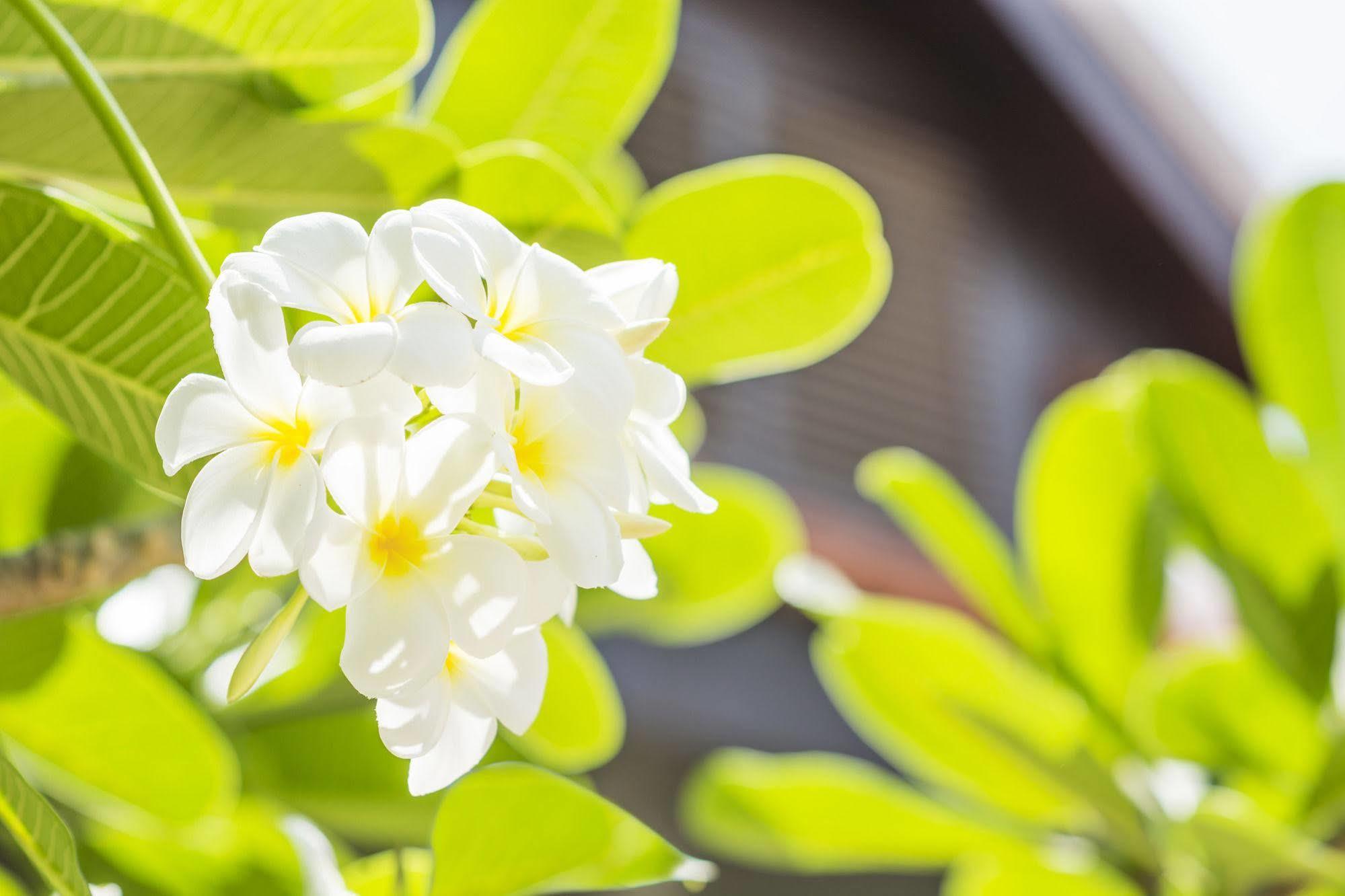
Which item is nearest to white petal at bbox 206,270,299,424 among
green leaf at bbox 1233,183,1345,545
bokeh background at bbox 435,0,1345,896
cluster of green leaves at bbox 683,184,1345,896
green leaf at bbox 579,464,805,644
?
green leaf at bbox 579,464,805,644

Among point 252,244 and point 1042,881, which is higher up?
point 252,244

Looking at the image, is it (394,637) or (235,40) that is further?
(235,40)

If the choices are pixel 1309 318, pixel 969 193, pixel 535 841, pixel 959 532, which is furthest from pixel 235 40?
pixel 969 193

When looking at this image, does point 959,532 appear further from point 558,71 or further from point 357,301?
point 357,301

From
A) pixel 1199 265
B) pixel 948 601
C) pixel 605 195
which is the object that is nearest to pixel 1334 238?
pixel 605 195

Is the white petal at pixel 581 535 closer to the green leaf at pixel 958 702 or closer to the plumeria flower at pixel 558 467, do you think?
the plumeria flower at pixel 558 467

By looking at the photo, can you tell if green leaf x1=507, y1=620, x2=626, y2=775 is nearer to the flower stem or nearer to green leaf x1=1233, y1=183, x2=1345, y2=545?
the flower stem
